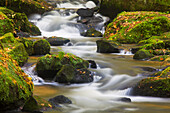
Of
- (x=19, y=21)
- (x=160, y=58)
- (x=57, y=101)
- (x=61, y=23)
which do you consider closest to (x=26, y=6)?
(x=61, y=23)

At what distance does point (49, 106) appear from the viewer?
4.04m

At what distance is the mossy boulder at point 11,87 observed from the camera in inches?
126

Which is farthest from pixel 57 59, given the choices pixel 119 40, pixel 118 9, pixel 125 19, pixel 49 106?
pixel 118 9

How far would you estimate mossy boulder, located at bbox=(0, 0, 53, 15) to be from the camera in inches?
725

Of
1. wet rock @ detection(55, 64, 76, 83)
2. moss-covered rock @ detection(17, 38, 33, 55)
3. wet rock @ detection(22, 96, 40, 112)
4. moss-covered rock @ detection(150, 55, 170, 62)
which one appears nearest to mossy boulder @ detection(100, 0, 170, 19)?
moss-covered rock @ detection(150, 55, 170, 62)

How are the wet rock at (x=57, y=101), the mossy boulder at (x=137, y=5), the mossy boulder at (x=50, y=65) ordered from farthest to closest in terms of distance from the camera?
the mossy boulder at (x=137, y=5), the mossy boulder at (x=50, y=65), the wet rock at (x=57, y=101)

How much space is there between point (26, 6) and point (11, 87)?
55.6ft

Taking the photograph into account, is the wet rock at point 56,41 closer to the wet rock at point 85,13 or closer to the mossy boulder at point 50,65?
the mossy boulder at point 50,65

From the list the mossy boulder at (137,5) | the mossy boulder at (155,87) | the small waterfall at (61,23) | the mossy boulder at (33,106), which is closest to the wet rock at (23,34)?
the small waterfall at (61,23)

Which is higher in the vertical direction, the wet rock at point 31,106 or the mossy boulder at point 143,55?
the mossy boulder at point 143,55

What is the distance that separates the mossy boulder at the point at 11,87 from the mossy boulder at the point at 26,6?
15674 mm

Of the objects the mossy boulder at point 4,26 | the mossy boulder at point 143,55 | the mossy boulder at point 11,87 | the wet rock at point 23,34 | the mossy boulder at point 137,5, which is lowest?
the mossy boulder at point 143,55

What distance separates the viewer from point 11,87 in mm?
3303

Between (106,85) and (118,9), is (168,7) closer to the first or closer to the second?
(118,9)
